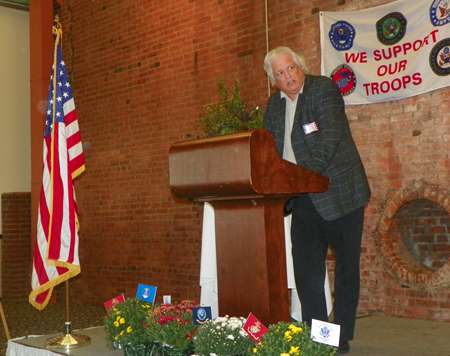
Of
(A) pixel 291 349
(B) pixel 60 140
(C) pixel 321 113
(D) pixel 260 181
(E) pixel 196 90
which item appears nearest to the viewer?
(A) pixel 291 349

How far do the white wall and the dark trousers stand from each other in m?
5.30

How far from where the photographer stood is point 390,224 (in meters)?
4.38

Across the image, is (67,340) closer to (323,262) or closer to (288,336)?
(323,262)

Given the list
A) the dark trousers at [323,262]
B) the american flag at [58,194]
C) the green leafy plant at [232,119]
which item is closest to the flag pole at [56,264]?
the american flag at [58,194]

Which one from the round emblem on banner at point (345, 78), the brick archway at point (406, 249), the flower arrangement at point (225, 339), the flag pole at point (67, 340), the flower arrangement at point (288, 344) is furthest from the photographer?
the round emblem on banner at point (345, 78)

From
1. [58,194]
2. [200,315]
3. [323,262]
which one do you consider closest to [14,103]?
[58,194]

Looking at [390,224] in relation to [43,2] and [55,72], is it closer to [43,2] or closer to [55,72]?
[55,72]

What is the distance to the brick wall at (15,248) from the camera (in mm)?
7199

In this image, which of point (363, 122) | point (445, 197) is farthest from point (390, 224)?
point (363, 122)

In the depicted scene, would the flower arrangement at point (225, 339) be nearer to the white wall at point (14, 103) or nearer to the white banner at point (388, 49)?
the white banner at point (388, 49)

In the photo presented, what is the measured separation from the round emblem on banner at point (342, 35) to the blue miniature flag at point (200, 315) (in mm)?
2578

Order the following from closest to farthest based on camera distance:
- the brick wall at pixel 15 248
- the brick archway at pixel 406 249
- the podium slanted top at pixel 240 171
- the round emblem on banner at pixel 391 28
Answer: the podium slanted top at pixel 240 171, the brick archway at pixel 406 249, the round emblem on banner at pixel 391 28, the brick wall at pixel 15 248

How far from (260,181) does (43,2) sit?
562 cm

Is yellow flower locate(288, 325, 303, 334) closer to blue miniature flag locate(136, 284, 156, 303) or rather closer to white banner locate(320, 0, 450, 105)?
blue miniature flag locate(136, 284, 156, 303)
